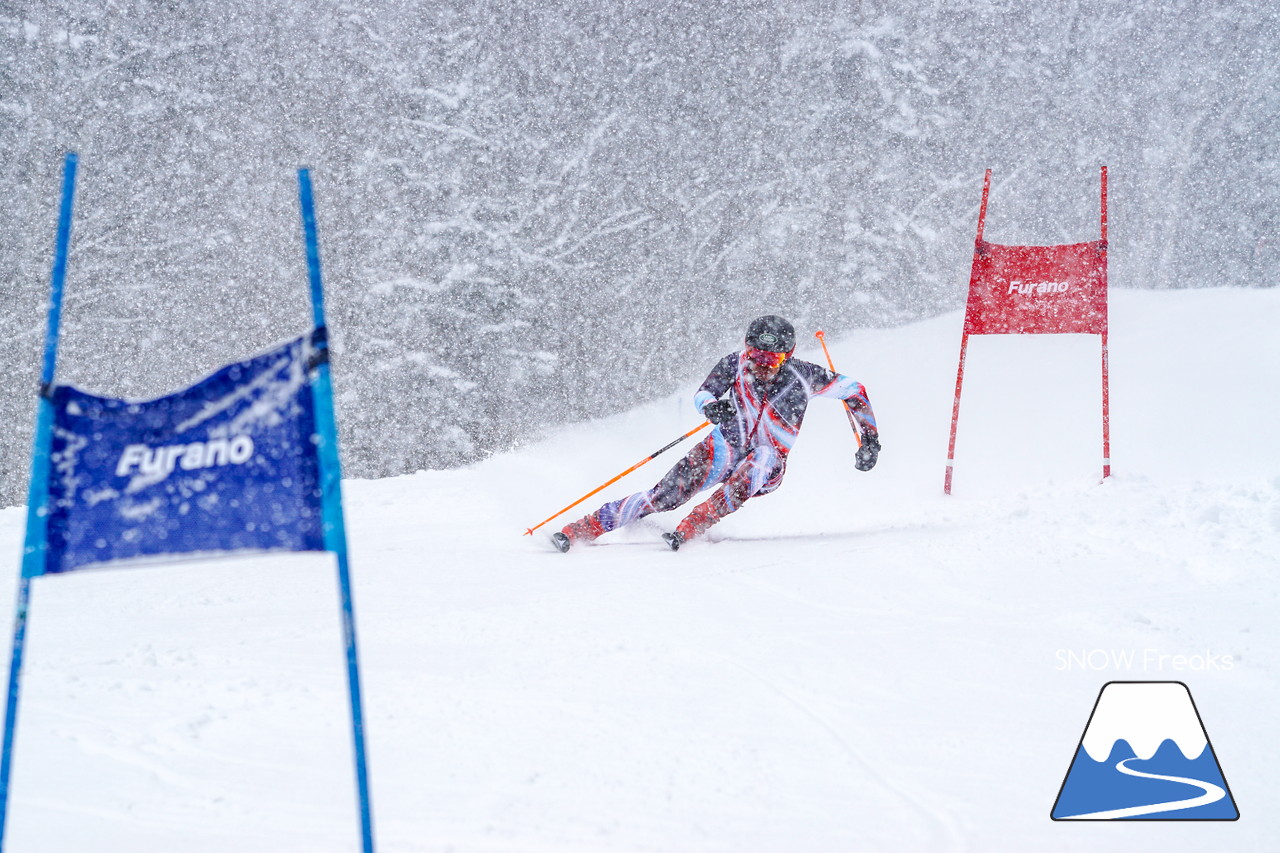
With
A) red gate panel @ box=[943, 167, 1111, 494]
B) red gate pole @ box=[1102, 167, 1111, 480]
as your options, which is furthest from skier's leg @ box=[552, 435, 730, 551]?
red gate pole @ box=[1102, 167, 1111, 480]

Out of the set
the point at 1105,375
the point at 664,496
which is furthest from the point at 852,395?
the point at 1105,375

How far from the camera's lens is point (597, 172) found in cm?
1553

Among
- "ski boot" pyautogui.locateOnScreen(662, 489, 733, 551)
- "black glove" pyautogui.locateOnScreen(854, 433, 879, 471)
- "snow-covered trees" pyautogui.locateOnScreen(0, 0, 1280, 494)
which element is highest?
"snow-covered trees" pyautogui.locateOnScreen(0, 0, 1280, 494)

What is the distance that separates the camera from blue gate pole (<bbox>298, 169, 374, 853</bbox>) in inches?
75.3

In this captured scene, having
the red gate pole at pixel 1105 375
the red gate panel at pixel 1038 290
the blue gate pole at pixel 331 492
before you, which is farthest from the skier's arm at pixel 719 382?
the blue gate pole at pixel 331 492

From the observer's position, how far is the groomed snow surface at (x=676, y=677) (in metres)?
2.28

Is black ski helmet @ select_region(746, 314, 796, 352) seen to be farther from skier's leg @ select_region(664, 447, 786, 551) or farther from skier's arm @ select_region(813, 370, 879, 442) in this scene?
skier's leg @ select_region(664, 447, 786, 551)

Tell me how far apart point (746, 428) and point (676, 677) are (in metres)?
3.38

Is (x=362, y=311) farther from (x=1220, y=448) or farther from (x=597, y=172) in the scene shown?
(x=1220, y=448)

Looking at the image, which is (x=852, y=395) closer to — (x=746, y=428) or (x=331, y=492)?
(x=746, y=428)

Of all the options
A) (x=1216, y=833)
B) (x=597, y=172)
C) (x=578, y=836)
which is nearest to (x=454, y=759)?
(x=578, y=836)

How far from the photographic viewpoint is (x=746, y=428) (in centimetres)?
645

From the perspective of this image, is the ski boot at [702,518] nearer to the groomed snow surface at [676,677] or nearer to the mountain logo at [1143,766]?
the groomed snow surface at [676,677]

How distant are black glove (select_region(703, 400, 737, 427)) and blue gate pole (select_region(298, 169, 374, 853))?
4425mm
